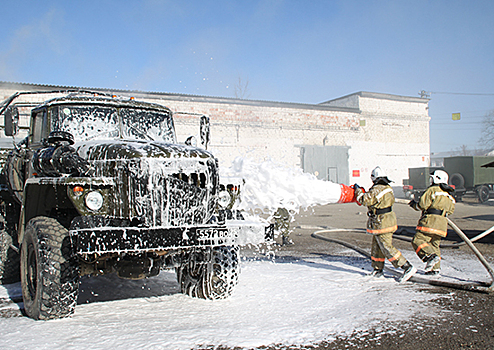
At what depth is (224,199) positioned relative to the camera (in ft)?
18.2

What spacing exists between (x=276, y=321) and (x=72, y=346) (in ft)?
6.49

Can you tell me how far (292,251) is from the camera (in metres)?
9.02

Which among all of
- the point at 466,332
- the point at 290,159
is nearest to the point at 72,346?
the point at 466,332

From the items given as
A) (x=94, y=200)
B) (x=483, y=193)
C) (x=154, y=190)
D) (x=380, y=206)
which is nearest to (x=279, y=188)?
(x=380, y=206)

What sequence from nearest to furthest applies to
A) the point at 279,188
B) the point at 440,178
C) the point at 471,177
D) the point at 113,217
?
the point at 113,217 → the point at 440,178 → the point at 279,188 → the point at 471,177

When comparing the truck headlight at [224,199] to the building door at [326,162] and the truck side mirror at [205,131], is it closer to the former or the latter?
the truck side mirror at [205,131]

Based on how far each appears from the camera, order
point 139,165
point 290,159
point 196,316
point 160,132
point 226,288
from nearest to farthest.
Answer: point 139,165, point 196,316, point 226,288, point 160,132, point 290,159

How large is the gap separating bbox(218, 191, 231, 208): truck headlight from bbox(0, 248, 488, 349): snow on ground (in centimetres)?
119

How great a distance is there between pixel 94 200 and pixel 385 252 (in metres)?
4.25

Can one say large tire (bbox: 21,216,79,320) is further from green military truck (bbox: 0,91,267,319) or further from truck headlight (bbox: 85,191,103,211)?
truck headlight (bbox: 85,191,103,211)

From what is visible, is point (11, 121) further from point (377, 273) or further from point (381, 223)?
point (377, 273)

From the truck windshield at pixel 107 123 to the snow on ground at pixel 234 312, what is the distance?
213 cm

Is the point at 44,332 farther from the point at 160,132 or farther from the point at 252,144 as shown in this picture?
the point at 252,144

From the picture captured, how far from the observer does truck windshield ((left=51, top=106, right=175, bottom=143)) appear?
555cm
